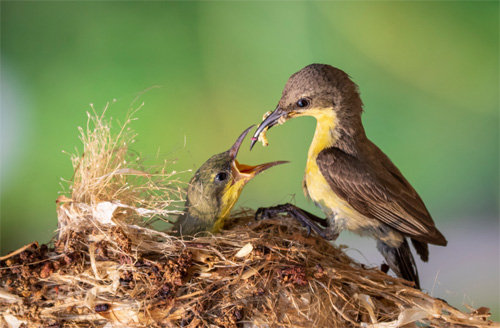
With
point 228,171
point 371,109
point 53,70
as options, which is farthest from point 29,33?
point 371,109

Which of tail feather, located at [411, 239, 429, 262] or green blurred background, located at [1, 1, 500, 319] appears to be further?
green blurred background, located at [1, 1, 500, 319]

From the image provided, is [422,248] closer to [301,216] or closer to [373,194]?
[373,194]

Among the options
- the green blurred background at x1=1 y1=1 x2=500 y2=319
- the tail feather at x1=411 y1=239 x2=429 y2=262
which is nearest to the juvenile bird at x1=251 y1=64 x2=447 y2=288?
the tail feather at x1=411 y1=239 x2=429 y2=262

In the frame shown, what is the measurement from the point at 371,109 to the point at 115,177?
139cm

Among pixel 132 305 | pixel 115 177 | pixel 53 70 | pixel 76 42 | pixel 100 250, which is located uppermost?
pixel 76 42

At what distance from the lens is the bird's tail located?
186 centimetres

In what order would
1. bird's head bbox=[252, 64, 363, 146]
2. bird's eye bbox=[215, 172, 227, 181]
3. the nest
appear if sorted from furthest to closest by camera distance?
1. bird's eye bbox=[215, 172, 227, 181]
2. bird's head bbox=[252, 64, 363, 146]
3. the nest

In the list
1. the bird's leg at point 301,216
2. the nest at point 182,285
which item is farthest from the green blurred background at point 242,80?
the nest at point 182,285

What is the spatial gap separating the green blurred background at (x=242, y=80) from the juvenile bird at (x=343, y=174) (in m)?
0.75

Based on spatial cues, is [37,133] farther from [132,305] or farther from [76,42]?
[132,305]

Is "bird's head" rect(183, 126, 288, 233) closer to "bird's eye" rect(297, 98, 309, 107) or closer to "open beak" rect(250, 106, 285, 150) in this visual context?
"open beak" rect(250, 106, 285, 150)

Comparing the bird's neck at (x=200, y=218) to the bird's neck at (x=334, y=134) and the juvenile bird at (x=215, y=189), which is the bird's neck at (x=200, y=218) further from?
the bird's neck at (x=334, y=134)

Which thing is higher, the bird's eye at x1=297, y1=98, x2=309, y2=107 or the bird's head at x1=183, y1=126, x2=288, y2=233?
the bird's eye at x1=297, y1=98, x2=309, y2=107

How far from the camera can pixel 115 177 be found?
1772mm
